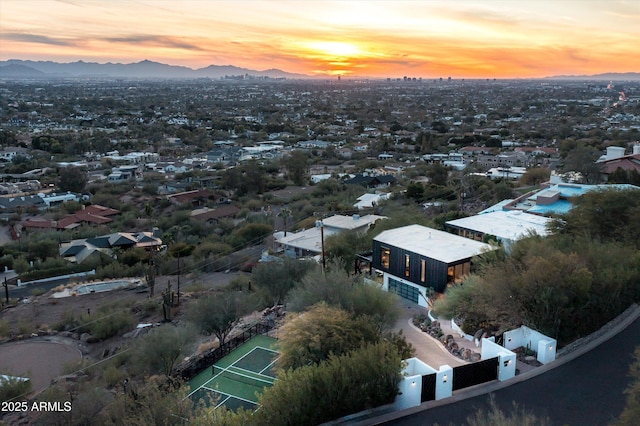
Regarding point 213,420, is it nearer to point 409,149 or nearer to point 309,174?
point 309,174

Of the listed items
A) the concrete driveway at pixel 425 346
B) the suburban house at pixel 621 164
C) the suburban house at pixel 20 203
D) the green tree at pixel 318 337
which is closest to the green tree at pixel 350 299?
the concrete driveway at pixel 425 346

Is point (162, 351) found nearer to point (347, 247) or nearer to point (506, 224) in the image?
point (347, 247)

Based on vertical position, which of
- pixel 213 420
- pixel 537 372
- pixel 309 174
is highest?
pixel 213 420

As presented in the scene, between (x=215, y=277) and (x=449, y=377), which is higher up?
(x=449, y=377)

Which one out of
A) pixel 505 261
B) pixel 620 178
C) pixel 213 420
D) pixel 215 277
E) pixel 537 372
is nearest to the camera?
pixel 213 420

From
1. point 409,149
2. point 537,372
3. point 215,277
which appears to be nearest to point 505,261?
point 537,372

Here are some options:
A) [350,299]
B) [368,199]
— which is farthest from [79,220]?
[350,299]

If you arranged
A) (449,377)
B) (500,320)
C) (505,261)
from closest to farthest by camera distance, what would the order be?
1. (449,377)
2. (500,320)
3. (505,261)
